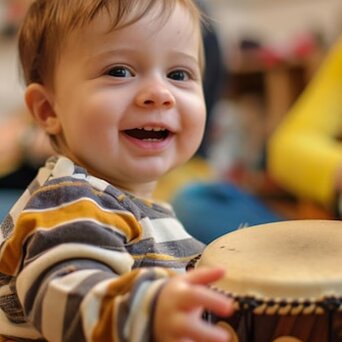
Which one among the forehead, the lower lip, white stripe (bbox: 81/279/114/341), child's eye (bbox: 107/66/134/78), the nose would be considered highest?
the forehead

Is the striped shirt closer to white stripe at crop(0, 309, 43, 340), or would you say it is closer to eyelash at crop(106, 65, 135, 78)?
white stripe at crop(0, 309, 43, 340)

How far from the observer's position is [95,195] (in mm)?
744

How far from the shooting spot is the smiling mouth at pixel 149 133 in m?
0.84

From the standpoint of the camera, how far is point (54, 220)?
0.70m

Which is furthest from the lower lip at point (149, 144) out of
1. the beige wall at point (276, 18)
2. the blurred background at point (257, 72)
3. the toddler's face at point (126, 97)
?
the beige wall at point (276, 18)

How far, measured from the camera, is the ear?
3.01 feet

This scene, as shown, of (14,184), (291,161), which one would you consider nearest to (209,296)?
(291,161)

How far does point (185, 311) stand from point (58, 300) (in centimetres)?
13

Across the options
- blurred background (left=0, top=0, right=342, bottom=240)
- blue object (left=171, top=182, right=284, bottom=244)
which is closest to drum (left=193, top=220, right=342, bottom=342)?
blue object (left=171, top=182, right=284, bottom=244)

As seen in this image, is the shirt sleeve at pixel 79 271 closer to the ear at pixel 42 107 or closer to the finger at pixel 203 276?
the finger at pixel 203 276

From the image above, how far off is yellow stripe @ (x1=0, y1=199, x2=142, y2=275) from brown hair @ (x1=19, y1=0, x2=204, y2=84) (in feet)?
0.76

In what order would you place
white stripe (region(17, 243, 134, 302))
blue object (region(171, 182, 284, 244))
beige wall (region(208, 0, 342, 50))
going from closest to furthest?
white stripe (region(17, 243, 134, 302)) < blue object (region(171, 182, 284, 244)) < beige wall (region(208, 0, 342, 50))

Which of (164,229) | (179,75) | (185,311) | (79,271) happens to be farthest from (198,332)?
(179,75)

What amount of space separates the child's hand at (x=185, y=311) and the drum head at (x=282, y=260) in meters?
0.07
